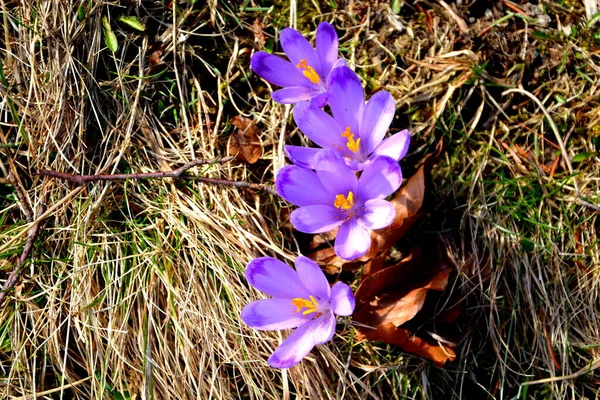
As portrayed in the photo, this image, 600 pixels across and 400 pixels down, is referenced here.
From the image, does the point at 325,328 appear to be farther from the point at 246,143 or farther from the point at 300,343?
the point at 246,143

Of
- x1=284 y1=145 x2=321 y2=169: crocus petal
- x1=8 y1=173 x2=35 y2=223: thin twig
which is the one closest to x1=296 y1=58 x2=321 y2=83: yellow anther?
x1=284 y1=145 x2=321 y2=169: crocus petal

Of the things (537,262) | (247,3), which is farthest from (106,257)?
(537,262)

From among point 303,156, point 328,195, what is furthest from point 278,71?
point 328,195

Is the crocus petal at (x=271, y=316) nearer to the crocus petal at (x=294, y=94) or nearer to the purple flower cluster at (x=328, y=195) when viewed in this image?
the purple flower cluster at (x=328, y=195)

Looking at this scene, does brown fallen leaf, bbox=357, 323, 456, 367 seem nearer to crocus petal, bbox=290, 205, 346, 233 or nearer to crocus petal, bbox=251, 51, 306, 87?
crocus petal, bbox=290, 205, 346, 233

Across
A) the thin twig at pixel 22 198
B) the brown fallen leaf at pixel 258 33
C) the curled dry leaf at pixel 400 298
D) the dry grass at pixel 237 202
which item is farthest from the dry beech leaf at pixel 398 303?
the thin twig at pixel 22 198

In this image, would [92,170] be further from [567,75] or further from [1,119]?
[567,75]
